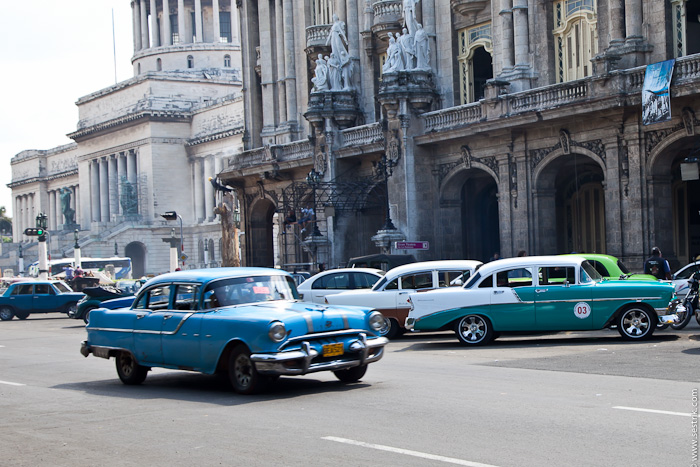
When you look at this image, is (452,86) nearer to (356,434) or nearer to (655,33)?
(655,33)

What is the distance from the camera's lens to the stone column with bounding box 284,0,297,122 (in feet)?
148

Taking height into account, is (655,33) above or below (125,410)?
above

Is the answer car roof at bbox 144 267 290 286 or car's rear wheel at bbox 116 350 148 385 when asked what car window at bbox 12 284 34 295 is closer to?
car's rear wheel at bbox 116 350 148 385

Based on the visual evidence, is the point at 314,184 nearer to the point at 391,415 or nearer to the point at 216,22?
the point at 391,415

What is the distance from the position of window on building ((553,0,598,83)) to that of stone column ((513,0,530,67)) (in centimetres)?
94

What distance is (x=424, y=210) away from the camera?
118ft

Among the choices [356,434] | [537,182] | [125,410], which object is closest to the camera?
[356,434]

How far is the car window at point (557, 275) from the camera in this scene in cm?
1822

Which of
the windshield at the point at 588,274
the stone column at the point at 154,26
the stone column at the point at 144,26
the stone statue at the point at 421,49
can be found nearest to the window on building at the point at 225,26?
the stone column at the point at 154,26

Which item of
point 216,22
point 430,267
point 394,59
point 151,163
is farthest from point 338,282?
point 216,22

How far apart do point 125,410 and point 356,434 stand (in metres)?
3.46

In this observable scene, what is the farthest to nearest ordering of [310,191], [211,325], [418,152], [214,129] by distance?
[214,129]
[310,191]
[418,152]
[211,325]

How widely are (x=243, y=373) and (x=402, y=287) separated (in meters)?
9.83

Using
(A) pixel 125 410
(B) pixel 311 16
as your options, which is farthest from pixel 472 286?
(B) pixel 311 16
